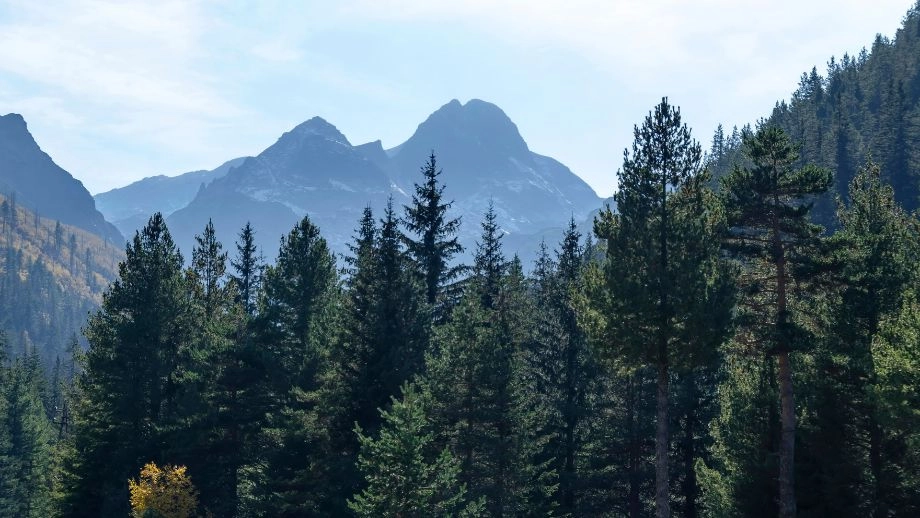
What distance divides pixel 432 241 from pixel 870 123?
10193cm

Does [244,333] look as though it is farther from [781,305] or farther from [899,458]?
Result: [899,458]

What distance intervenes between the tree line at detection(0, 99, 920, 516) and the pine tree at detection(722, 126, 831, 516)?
0.08 m

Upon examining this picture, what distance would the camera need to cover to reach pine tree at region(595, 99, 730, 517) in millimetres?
22562

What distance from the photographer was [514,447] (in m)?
29.8

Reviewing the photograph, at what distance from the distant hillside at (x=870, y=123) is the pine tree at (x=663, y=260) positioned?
57548mm

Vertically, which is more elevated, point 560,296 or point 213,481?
point 560,296

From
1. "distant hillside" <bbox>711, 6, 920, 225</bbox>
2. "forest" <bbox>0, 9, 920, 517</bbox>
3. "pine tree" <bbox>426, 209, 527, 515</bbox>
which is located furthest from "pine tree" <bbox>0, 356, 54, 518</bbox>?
"distant hillside" <bbox>711, 6, 920, 225</bbox>

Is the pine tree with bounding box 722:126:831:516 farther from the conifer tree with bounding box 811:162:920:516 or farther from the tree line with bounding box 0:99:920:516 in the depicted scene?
the conifer tree with bounding box 811:162:920:516

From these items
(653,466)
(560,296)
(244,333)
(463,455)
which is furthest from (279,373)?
(653,466)

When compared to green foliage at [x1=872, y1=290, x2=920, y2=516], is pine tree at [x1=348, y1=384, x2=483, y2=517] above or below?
below

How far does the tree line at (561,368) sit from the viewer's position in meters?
23.0

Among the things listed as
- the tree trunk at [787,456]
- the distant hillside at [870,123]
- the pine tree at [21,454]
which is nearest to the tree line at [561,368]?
the tree trunk at [787,456]

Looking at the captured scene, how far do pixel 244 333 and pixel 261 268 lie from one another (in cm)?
1487

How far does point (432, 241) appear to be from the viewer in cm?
4041
